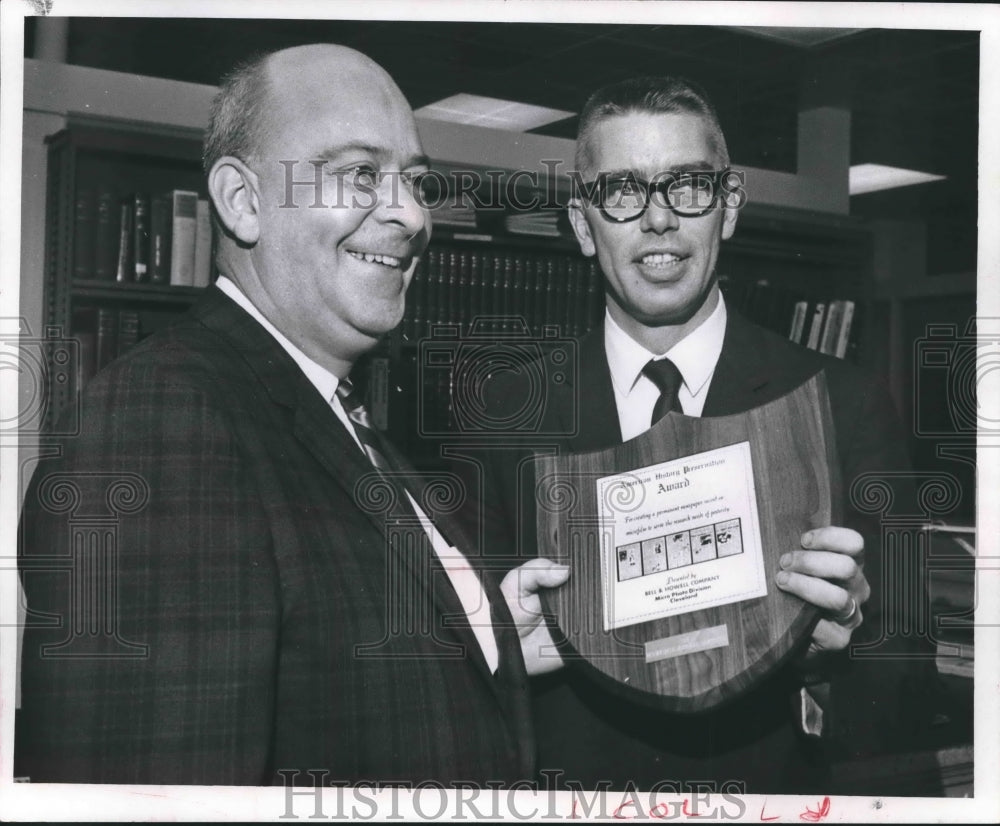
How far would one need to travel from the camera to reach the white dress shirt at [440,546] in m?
2.22

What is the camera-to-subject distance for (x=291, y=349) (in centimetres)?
221

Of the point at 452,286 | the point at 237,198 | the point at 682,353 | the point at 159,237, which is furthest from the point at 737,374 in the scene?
the point at 159,237

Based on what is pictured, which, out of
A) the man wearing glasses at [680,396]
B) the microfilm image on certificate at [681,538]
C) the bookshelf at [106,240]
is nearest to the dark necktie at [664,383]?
the man wearing glasses at [680,396]

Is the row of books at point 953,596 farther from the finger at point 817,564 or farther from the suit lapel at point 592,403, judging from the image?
the suit lapel at point 592,403

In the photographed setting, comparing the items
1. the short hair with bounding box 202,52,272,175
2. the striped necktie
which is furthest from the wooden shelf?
the striped necktie

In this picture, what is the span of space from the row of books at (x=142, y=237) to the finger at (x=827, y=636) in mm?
1558

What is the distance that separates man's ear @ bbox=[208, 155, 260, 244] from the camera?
7.34 feet

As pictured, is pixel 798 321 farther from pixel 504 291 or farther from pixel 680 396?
pixel 504 291

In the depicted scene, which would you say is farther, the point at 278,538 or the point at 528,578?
the point at 528,578

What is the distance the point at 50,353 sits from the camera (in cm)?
232

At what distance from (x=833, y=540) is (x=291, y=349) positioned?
1.25m

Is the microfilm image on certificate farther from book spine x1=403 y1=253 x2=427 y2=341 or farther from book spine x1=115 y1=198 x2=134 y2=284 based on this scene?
book spine x1=115 y1=198 x2=134 y2=284

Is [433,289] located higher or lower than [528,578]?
higher

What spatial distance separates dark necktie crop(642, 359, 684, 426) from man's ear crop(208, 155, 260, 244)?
0.93 meters
